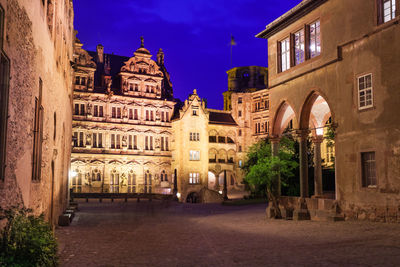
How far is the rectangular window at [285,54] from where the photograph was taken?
78.4 feet

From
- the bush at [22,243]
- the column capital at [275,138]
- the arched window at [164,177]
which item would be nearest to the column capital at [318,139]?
the column capital at [275,138]

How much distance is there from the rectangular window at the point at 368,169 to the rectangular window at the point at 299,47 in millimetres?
6689

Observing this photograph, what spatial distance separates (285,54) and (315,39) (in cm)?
287

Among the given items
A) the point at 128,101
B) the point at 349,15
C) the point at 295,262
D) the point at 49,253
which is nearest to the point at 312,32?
the point at 349,15

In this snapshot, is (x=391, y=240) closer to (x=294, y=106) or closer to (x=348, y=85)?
(x=348, y=85)

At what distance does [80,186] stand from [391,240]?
41728 millimetres

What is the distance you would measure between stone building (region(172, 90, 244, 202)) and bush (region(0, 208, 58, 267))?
43898mm

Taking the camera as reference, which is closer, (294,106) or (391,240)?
(391,240)

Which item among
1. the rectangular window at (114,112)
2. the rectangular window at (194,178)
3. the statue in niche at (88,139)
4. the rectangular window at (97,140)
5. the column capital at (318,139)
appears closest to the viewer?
the column capital at (318,139)

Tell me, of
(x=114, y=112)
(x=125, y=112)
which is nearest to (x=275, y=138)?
(x=125, y=112)

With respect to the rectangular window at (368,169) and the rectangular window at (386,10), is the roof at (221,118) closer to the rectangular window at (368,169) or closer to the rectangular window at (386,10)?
the rectangular window at (368,169)

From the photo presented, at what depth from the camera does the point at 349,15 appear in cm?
1902

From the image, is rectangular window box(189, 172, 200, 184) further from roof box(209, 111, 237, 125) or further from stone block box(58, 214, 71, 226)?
stone block box(58, 214, 71, 226)

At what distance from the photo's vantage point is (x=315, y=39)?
21.6m
